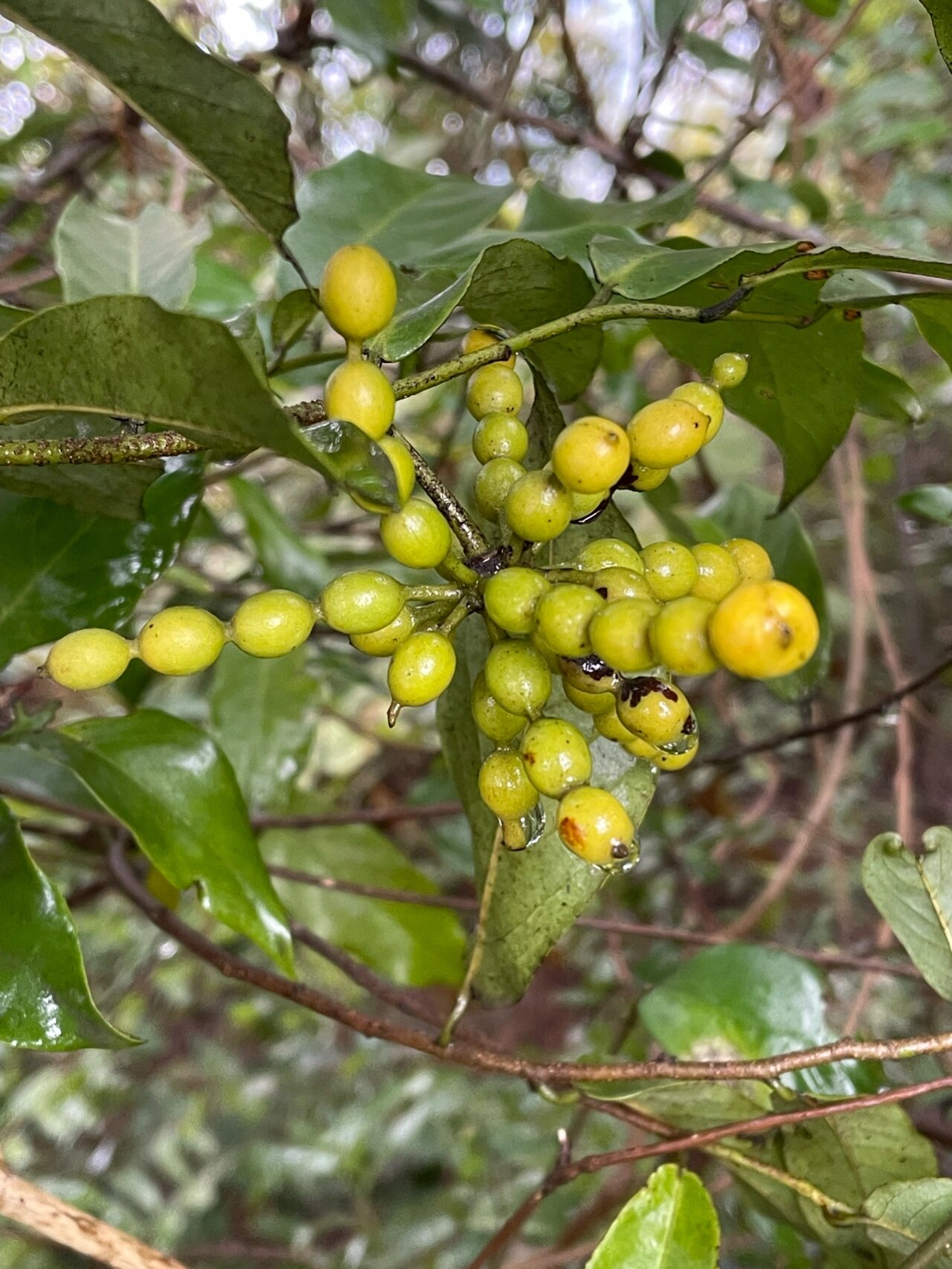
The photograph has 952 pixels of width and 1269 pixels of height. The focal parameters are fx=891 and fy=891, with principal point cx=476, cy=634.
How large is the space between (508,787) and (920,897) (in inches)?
12.9

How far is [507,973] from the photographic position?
0.56m

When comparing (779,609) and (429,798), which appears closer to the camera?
(779,609)

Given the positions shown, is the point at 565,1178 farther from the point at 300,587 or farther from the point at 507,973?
the point at 300,587

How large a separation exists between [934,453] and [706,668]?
2504 millimetres

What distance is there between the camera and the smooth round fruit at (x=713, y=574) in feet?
1.27

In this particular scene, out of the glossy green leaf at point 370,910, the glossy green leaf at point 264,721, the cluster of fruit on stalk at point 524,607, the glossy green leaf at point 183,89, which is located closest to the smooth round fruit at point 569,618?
the cluster of fruit on stalk at point 524,607

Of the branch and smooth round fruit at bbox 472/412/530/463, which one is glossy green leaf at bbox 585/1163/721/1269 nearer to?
the branch

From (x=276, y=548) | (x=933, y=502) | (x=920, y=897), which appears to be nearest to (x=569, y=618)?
(x=920, y=897)

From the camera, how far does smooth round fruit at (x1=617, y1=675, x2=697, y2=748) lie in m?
0.35

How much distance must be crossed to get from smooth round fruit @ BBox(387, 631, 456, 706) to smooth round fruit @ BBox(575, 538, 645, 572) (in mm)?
74

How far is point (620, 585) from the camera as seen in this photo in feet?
1.20

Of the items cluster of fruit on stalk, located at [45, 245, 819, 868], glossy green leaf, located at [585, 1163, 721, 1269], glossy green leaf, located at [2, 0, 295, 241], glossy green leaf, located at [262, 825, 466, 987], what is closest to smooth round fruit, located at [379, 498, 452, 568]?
cluster of fruit on stalk, located at [45, 245, 819, 868]

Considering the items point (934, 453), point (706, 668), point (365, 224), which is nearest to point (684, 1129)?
point (706, 668)

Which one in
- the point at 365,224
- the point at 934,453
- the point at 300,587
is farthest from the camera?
the point at 934,453
